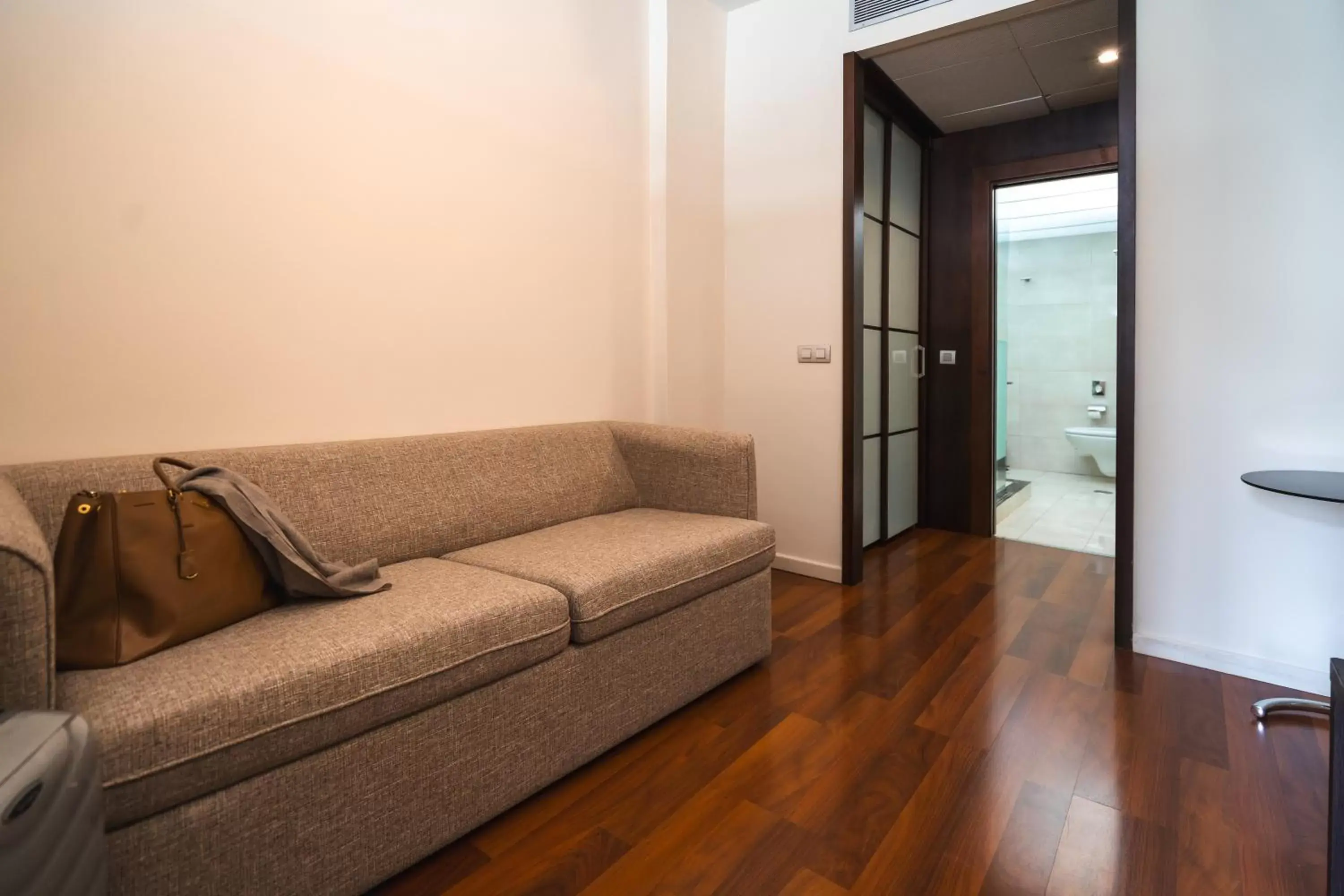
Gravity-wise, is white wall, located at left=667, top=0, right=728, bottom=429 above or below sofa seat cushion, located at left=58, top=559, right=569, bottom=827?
above

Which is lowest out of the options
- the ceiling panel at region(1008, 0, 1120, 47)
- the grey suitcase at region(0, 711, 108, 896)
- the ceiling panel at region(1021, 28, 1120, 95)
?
the grey suitcase at region(0, 711, 108, 896)

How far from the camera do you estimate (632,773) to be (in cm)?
171

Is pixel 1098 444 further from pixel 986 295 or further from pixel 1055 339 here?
pixel 986 295

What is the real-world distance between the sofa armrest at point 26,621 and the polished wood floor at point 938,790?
71 centimetres

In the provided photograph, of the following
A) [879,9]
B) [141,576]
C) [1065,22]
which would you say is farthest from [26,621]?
[1065,22]

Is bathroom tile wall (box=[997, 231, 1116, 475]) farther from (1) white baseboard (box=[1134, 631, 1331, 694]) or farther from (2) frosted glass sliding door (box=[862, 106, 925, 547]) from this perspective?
(1) white baseboard (box=[1134, 631, 1331, 694])

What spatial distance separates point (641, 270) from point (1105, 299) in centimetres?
495

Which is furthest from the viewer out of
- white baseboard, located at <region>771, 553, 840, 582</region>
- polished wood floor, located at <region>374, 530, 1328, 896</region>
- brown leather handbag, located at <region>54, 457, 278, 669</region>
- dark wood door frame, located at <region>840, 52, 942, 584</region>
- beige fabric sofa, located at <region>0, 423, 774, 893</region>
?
white baseboard, located at <region>771, 553, 840, 582</region>

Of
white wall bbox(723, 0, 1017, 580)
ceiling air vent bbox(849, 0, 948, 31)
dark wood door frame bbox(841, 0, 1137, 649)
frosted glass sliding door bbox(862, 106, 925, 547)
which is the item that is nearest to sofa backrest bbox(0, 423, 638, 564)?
white wall bbox(723, 0, 1017, 580)

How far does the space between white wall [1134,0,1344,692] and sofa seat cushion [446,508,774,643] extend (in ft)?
4.49

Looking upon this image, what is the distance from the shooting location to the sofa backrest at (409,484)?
4.93 feet

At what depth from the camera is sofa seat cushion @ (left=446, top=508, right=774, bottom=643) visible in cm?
169

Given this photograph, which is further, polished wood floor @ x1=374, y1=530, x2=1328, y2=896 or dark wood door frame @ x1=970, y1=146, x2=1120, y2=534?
dark wood door frame @ x1=970, y1=146, x2=1120, y2=534

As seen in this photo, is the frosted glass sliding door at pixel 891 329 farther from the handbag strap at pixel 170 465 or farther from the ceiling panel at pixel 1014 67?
the handbag strap at pixel 170 465
